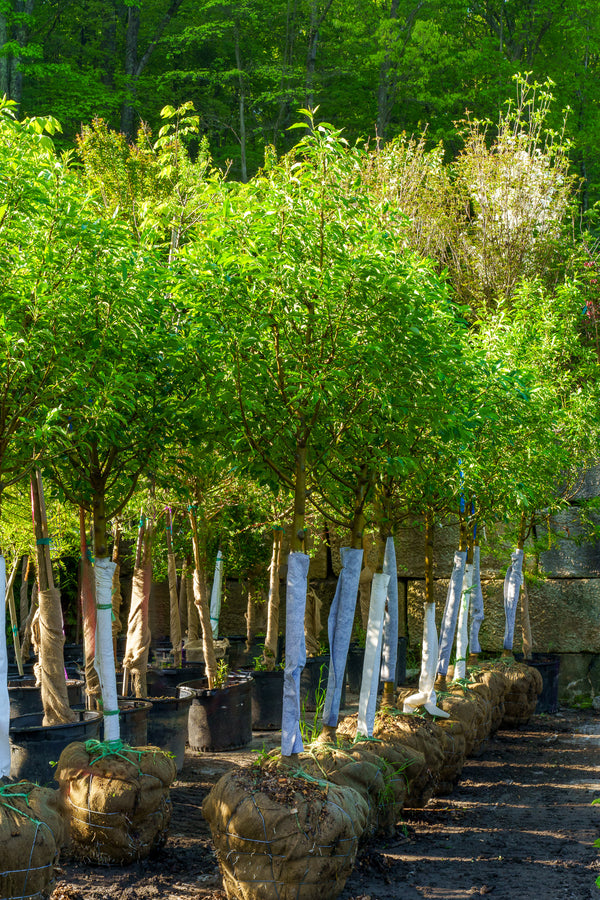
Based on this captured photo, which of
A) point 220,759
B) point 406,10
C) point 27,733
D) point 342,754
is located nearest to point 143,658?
point 220,759

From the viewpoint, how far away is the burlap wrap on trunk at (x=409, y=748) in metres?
6.41

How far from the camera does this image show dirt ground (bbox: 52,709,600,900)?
5.15 m

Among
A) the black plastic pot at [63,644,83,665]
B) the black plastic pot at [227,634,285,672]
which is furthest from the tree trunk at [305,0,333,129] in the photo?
the black plastic pot at [63,644,83,665]

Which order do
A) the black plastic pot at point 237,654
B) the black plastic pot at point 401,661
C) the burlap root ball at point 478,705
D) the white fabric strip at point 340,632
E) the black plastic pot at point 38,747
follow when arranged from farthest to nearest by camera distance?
1. the black plastic pot at point 237,654
2. the black plastic pot at point 401,661
3. the burlap root ball at point 478,705
4. the black plastic pot at point 38,747
5. the white fabric strip at point 340,632

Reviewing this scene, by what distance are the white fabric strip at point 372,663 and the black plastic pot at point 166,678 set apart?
13.3 ft

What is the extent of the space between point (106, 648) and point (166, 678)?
4.59 metres

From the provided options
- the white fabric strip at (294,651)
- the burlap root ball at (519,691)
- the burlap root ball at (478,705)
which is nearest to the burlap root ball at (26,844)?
the white fabric strip at (294,651)

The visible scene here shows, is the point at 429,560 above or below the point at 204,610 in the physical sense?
above

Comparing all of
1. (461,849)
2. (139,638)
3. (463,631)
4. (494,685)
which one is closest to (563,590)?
(494,685)

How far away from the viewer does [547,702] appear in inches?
501

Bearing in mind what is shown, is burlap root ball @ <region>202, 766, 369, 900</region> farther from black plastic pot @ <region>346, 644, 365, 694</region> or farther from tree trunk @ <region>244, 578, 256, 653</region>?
tree trunk @ <region>244, 578, 256, 653</region>

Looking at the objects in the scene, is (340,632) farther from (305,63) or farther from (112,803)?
(305,63)

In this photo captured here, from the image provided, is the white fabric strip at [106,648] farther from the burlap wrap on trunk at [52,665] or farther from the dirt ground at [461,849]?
the dirt ground at [461,849]

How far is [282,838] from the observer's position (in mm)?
4527
